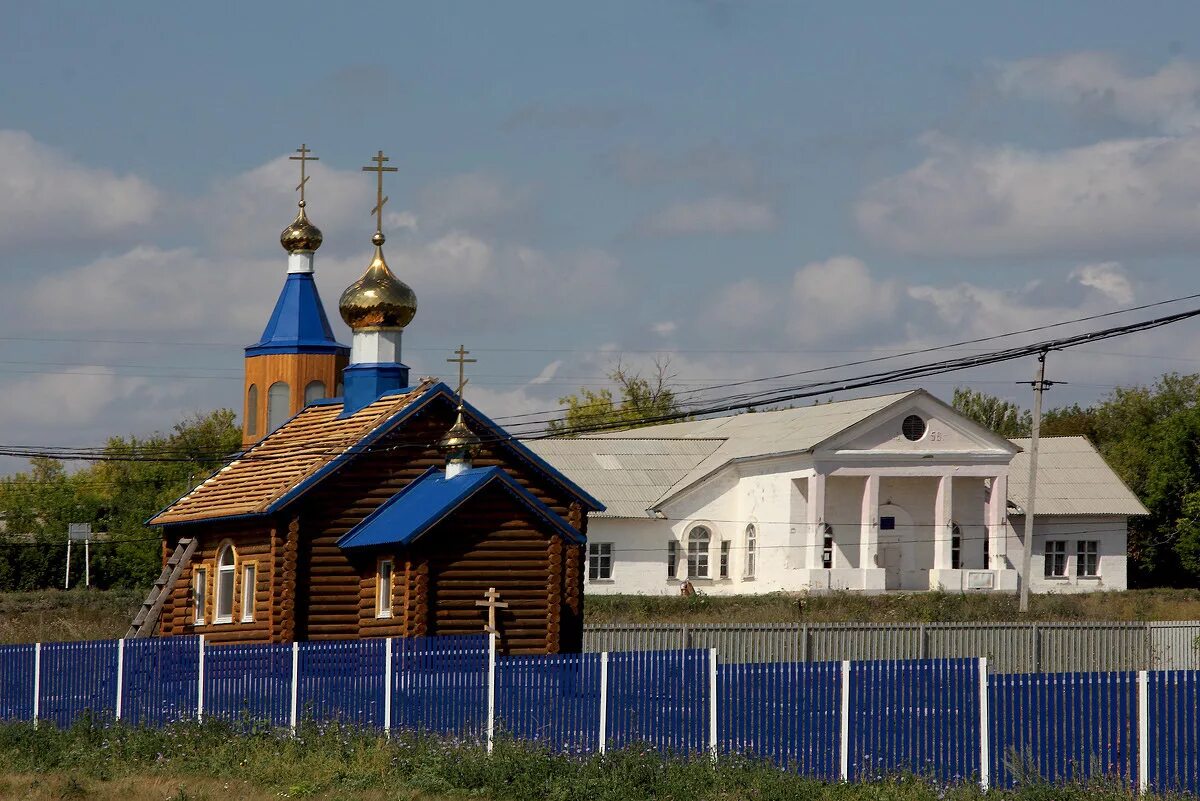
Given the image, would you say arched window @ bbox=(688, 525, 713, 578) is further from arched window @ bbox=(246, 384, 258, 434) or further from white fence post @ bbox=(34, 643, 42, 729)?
white fence post @ bbox=(34, 643, 42, 729)

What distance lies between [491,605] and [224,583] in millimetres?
6549

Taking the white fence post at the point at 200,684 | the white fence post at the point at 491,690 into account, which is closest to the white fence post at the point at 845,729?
the white fence post at the point at 491,690

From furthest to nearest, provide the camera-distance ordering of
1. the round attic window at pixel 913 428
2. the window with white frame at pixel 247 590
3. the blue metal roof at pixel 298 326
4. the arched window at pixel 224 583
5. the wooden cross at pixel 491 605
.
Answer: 1. the round attic window at pixel 913 428
2. the blue metal roof at pixel 298 326
3. the arched window at pixel 224 583
4. the window with white frame at pixel 247 590
5. the wooden cross at pixel 491 605

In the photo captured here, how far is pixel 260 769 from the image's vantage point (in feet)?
64.2

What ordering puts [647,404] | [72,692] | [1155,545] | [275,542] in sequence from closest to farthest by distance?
[72,692], [275,542], [1155,545], [647,404]

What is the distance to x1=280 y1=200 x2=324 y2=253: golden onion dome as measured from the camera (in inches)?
1457

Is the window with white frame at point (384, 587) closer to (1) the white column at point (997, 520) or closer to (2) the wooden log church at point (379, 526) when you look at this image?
(2) the wooden log church at point (379, 526)

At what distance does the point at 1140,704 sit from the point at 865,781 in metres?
2.91

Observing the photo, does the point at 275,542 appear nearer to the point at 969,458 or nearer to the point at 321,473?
the point at 321,473

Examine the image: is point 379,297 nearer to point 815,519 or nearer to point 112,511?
point 815,519

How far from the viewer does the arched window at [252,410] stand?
121ft

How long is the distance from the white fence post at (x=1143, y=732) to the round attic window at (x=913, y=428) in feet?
111

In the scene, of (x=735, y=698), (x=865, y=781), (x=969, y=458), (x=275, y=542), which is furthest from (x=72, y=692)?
(x=969, y=458)

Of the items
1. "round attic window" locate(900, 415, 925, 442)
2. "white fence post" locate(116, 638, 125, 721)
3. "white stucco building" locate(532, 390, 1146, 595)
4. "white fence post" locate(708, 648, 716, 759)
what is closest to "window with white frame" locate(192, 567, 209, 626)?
"white fence post" locate(116, 638, 125, 721)
